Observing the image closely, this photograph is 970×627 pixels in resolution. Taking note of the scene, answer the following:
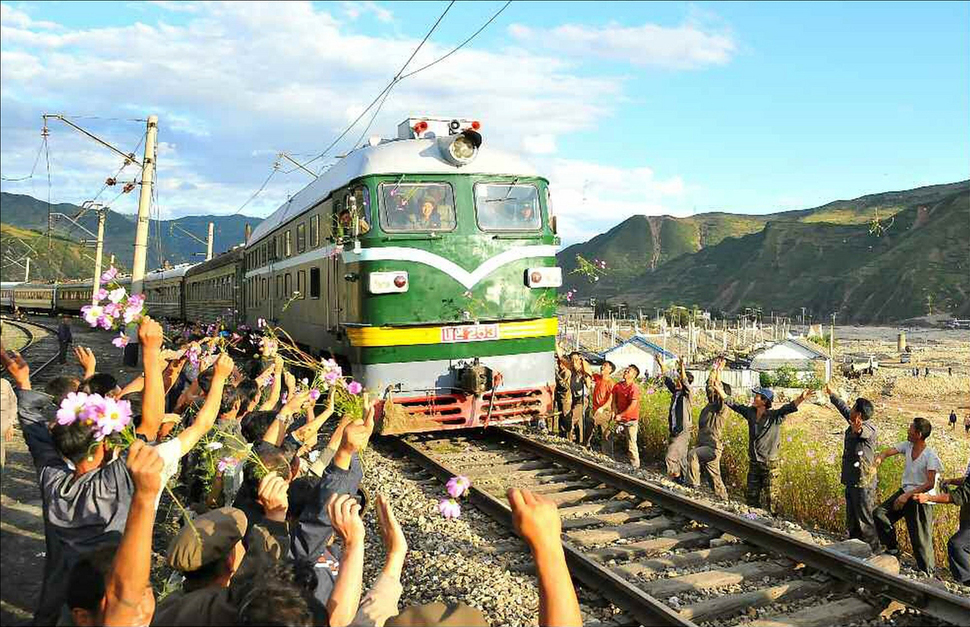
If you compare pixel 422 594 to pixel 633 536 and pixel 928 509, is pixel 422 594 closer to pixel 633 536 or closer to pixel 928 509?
pixel 633 536

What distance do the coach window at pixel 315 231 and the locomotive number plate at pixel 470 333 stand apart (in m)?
2.75

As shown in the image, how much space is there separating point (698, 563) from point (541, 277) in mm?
4903

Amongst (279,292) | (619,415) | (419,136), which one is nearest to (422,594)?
(619,415)

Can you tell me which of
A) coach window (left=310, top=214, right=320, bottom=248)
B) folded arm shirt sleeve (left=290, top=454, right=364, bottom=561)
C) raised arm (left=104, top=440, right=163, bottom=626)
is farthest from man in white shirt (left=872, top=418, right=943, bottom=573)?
coach window (left=310, top=214, right=320, bottom=248)

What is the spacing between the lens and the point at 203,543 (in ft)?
10.1

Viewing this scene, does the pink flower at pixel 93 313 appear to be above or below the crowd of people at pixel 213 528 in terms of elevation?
above

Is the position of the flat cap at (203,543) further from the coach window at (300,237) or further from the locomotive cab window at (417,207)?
the coach window at (300,237)

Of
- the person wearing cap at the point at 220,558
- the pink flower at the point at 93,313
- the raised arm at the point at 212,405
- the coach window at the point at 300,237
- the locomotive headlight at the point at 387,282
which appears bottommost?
the person wearing cap at the point at 220,558

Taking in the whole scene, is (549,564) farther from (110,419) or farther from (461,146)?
(461,146)

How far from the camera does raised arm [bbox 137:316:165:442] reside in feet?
12.0

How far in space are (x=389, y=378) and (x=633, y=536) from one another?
3.83 meters

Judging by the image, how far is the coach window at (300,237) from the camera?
12.1 meters

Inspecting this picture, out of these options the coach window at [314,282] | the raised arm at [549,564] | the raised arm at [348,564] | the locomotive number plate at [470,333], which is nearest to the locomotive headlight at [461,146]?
the locomotive number plate at [470,333]

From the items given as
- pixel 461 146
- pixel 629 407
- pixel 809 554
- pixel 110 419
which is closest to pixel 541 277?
pixel 461 146
